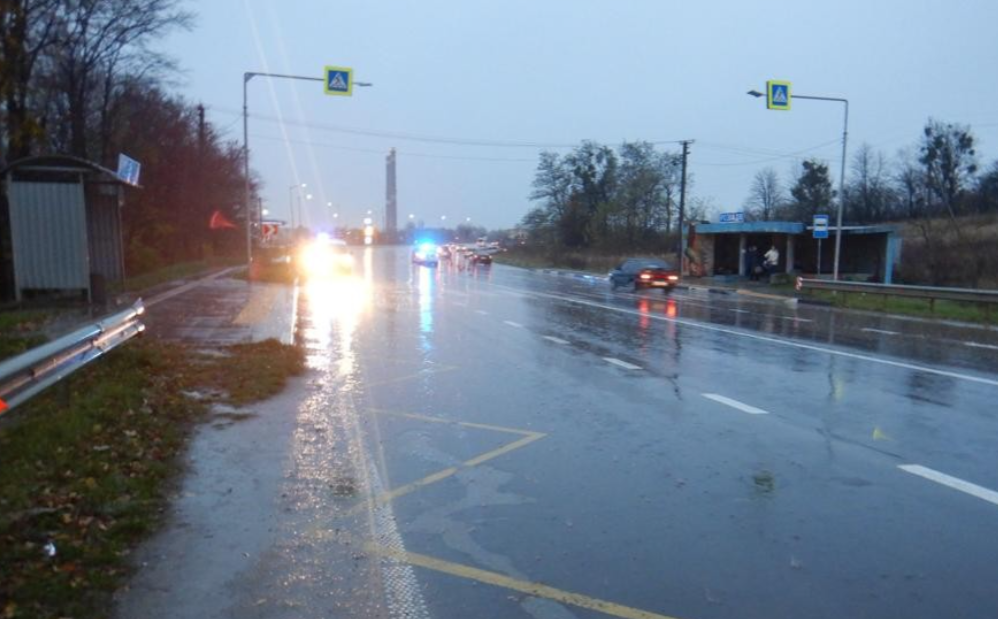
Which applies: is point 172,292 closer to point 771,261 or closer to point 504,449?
point 504,449

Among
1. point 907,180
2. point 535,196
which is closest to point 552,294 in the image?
point 907,180

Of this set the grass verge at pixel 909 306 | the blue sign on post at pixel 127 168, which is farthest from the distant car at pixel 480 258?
the blue sign on post at pixel 127 168

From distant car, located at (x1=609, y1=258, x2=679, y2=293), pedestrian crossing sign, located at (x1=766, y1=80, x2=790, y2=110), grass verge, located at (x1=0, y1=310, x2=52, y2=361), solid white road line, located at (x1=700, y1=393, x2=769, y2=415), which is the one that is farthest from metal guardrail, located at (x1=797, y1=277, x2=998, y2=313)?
grass verge, located at (x1=0, y1=310, x2=52, y2=361)

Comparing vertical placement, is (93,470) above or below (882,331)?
above

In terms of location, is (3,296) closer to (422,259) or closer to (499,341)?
(499,341)

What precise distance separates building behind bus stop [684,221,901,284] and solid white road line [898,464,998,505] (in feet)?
119

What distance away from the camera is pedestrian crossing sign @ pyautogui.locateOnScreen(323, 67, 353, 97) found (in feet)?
85.6

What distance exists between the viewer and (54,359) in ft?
27.0

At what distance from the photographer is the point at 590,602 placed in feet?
15.9

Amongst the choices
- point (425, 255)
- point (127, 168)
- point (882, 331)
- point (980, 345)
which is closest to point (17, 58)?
point (127, 168)

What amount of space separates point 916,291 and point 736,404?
801 inches

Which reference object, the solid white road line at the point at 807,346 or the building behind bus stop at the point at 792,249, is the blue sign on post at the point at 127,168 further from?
the building behind bus stop at the point at 792,249

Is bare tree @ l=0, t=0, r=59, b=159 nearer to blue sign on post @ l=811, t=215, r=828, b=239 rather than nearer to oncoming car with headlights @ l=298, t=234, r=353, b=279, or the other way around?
oncoming car with headlights @ l=298, t=234, r=353, b=279

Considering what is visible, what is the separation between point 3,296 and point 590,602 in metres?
21.2
